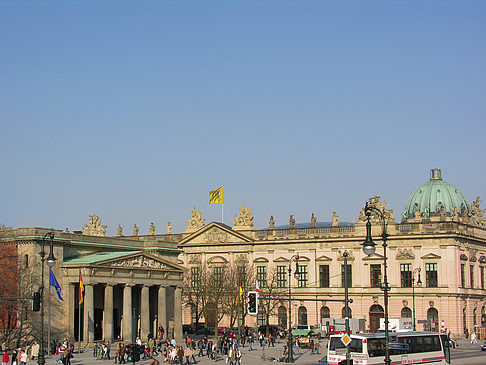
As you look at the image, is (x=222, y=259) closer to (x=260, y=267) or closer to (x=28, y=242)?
(x=260, y=267)

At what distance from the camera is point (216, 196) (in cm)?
12769

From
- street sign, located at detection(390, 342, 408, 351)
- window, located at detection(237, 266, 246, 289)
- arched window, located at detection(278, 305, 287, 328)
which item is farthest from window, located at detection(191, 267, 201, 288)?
street sign, located at detection(390, 342, 408, 351)

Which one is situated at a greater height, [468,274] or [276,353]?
[468,274]

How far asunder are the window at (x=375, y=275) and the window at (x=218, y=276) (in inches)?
853

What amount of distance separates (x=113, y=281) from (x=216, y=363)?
2237cm

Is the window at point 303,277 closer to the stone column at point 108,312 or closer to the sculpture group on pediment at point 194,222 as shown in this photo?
the sculpture group on pediment at point 194,222

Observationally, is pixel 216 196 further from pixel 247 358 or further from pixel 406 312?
pixel 247 358

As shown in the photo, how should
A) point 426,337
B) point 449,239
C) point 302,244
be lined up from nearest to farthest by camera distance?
→ point 426,337 → point 449,239 → point 302,244

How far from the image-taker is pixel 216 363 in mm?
72000

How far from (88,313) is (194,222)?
155 ft

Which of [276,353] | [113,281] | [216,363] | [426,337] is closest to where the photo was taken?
[426,337]

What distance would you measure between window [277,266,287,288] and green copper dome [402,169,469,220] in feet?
111

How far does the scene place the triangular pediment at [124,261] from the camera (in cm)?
8906

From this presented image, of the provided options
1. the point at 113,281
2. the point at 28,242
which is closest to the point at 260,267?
the point at 113,281
